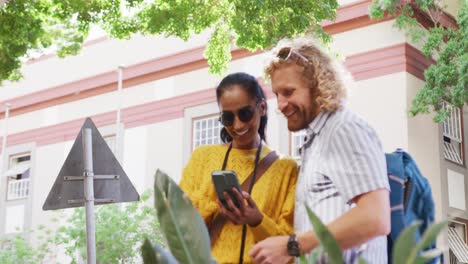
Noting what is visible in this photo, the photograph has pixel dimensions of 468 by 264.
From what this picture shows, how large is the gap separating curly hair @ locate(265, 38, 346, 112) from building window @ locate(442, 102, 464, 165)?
15.7 metres

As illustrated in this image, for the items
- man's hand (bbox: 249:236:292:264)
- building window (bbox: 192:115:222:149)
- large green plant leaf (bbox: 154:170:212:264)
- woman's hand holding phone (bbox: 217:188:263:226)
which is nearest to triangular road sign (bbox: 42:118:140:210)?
woman's hand holding phone (bbox: 217:188:263:226)

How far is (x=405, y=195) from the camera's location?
2.36m

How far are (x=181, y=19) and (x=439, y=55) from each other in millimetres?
6323

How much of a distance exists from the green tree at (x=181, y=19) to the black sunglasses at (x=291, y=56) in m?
7.92

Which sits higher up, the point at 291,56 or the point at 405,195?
the point at 291,56

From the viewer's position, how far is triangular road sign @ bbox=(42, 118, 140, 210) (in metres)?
6.60

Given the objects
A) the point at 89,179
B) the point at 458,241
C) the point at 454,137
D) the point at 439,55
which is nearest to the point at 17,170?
the point at 454,137

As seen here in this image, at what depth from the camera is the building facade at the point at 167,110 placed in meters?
16.6

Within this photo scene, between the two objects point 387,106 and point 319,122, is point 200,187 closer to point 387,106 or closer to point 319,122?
point 319,122

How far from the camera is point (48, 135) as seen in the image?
76.5 feet

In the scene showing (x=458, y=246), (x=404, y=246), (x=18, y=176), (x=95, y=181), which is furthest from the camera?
(x=18, y=176)

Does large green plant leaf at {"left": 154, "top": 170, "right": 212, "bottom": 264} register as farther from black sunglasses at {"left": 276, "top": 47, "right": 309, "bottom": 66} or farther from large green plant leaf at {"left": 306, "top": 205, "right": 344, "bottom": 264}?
black sunglasses at {"left": 276, "top": 47, "right": 309, "bottom": 66}

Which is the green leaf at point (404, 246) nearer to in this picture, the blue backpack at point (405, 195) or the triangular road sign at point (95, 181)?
the blue backpack at point (405, 195)

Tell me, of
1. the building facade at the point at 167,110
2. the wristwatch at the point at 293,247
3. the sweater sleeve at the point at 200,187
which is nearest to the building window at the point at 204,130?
the building facade at the point at 167,110
